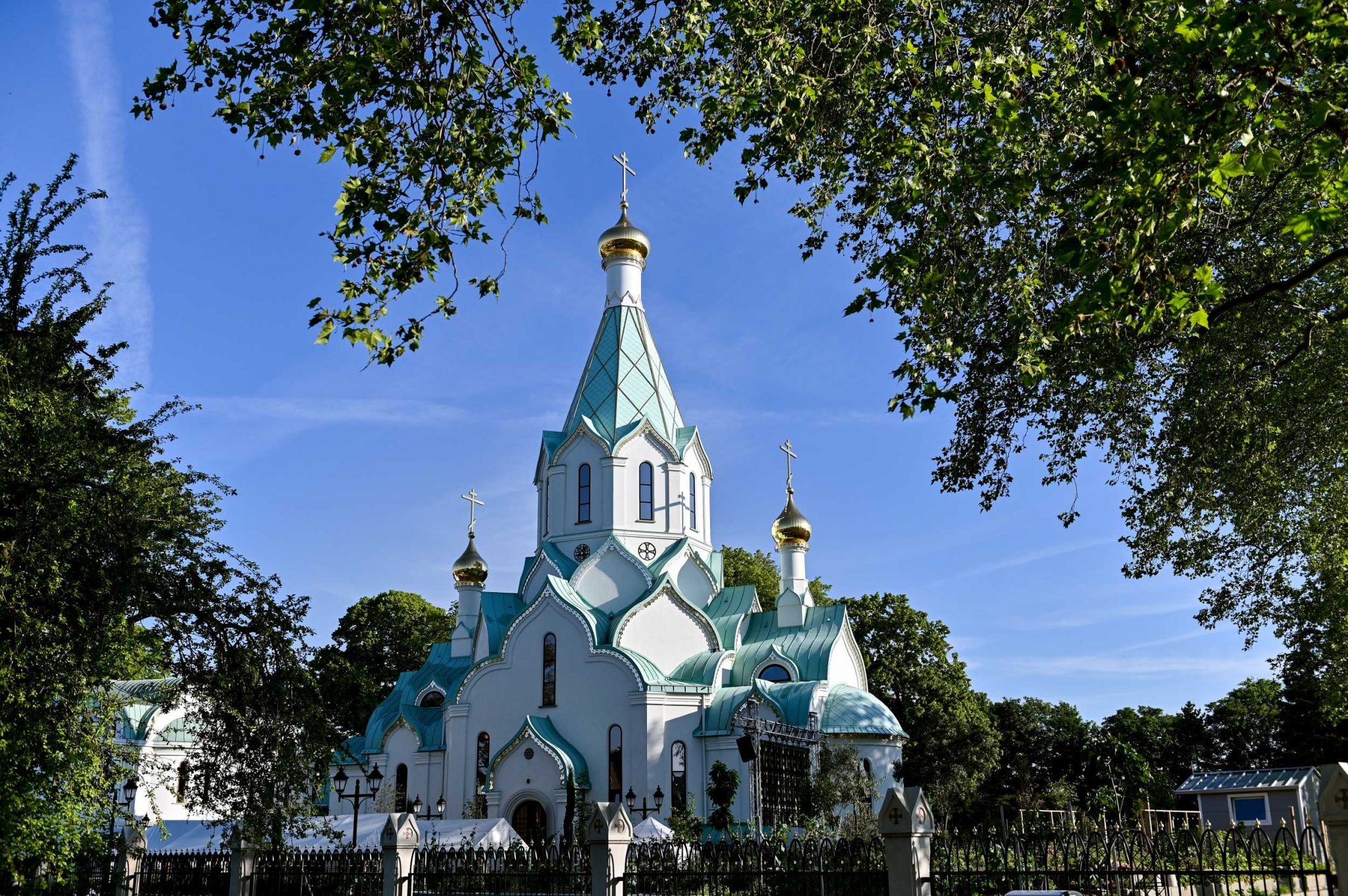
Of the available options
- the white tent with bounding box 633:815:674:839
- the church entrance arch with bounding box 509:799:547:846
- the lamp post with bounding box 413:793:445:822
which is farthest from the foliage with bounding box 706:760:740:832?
the lamp post with bounding box 413:793:445:822

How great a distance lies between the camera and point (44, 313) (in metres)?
13.1

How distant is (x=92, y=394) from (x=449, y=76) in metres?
8.21

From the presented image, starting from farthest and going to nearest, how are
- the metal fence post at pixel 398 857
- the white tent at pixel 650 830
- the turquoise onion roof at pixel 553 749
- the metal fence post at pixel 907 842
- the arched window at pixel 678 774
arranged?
1. the turquoise onion roof at pixel 553 749
2. the arched window at pixel 678 774
3. the white tent at pixel 650 830
4. the metal fence post at pixel 398 857
5. the metal fence post at pixel 907 842

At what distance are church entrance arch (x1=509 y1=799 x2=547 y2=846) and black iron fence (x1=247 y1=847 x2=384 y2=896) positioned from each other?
41.4 feet

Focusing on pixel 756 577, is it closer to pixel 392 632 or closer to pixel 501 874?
pixel 392 632

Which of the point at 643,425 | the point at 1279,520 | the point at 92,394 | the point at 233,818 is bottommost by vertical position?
the point at 233,818

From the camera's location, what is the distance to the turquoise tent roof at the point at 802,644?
30.0 meters

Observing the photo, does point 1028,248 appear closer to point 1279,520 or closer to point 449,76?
point 449,76

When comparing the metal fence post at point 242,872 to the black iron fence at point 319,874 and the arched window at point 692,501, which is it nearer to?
the black iron fence at point 319,874

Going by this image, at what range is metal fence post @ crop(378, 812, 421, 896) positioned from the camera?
13711 mm

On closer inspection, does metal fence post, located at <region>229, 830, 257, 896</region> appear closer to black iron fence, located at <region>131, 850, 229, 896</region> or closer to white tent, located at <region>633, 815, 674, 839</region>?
Result: black iron fence, located at <region>131, 850, 229, 896</region>

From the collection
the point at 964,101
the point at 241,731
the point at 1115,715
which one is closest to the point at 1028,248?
the point at 964,101

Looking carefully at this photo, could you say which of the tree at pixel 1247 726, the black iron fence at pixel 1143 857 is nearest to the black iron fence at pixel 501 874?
the black iron fence at pixel 1143 857

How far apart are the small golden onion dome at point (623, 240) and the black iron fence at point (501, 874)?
2360cm
